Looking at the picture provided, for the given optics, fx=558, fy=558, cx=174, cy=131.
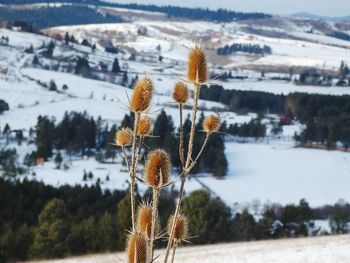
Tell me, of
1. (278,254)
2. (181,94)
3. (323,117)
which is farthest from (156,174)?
(323,117)

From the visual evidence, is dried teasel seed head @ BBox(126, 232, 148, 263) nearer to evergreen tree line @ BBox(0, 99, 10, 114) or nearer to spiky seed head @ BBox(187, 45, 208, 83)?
spiky seed head @ BBox(187, 45, 208, 83)

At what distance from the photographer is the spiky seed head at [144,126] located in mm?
3357

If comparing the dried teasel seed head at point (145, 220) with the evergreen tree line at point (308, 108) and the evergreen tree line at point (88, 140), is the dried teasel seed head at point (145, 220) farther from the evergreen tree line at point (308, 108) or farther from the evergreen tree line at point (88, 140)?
the evergreen tree line at point (308, 108)

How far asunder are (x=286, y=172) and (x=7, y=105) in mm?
68530

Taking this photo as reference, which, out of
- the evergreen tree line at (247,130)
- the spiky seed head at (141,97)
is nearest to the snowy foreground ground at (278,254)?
the spiky seed head at (141,97)

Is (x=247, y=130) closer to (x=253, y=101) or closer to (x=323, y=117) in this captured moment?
(x=323, y=117)

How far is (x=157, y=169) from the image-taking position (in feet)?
9.99

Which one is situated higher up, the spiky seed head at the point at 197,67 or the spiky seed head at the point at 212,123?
the spiky seed head at the point at 197,67

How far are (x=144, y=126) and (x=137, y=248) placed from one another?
2.60 feet

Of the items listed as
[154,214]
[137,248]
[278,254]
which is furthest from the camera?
[278,254]

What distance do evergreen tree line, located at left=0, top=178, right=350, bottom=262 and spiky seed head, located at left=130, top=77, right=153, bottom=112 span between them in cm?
2679

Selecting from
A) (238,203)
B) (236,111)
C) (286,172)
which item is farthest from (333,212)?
(236,111)

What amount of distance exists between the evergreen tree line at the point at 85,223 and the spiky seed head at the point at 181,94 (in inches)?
1045

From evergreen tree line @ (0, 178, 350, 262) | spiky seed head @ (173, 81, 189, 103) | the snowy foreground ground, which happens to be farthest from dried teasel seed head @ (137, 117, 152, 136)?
evergreen tree line @ (0, 178, 350, 262)
